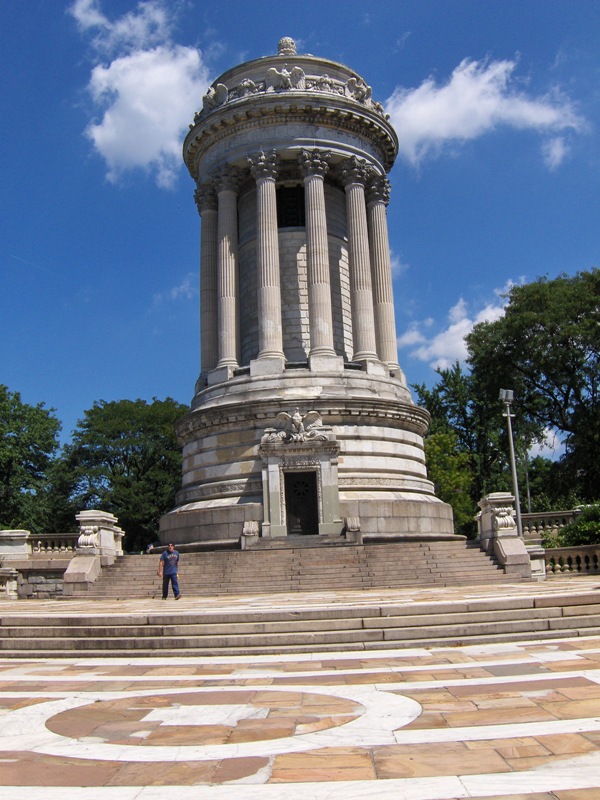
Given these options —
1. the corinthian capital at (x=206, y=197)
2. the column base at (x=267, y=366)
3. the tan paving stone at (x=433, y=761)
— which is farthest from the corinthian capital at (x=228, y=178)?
the tan paving stone at (x=433, y=761)

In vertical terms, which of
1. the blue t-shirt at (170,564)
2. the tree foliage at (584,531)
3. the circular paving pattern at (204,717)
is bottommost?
the circular paving pattern at (204,717)

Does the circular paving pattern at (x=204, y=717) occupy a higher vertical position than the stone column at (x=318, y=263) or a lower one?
lower

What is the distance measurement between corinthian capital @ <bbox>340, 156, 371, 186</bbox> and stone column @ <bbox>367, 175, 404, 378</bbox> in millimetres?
1390

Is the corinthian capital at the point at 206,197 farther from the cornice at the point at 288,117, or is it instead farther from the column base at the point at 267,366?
the column base at the point at 267,366

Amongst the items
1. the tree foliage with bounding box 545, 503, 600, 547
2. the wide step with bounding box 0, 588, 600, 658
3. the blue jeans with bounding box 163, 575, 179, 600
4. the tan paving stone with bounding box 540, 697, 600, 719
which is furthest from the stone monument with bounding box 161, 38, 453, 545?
the tan paving stone with bounding box 540, 697, 600, 719

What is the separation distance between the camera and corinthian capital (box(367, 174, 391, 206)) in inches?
1698

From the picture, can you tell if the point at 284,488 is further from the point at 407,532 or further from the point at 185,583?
the point at 185,583

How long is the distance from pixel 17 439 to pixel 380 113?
39.7 meters

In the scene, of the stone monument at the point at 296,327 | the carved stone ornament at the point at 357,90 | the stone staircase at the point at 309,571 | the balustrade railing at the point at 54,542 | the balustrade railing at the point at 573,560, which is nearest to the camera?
the stone staircase at the point at 309,571

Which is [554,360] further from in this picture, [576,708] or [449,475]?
[576,708]

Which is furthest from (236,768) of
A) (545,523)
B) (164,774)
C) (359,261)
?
(545,523)

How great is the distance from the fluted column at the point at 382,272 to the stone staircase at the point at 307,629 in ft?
87.2

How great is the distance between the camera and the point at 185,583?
87.5 ft

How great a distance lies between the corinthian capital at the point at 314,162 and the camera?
40.2 metres
